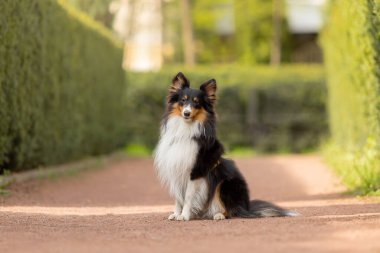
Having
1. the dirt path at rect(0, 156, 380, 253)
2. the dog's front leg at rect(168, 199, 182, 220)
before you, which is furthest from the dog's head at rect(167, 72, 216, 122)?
the dirt path at rect(0, 156, 380, 253)

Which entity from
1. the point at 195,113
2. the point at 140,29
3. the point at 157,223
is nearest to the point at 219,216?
the point at 157,223

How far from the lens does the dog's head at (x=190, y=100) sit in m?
7.88

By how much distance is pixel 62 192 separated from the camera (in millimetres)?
12344

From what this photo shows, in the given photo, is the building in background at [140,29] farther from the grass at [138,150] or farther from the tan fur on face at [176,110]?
the tan fur on face at [176,110]

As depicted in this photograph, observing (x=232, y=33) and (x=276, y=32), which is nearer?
(x=276, y=32)

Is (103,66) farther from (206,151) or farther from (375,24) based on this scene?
(206,151)

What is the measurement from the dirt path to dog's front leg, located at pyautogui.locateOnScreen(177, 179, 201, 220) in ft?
0.75

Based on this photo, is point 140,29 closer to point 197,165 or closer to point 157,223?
point 197,165

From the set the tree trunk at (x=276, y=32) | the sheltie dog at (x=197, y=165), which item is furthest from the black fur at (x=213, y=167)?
the tree trunk at (x=276, y=32)

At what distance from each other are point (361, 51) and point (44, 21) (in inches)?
239

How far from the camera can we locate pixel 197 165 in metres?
7.89

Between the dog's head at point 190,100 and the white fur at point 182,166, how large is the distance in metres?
0.10

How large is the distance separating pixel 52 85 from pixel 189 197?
696 cm

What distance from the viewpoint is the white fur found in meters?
7.89
